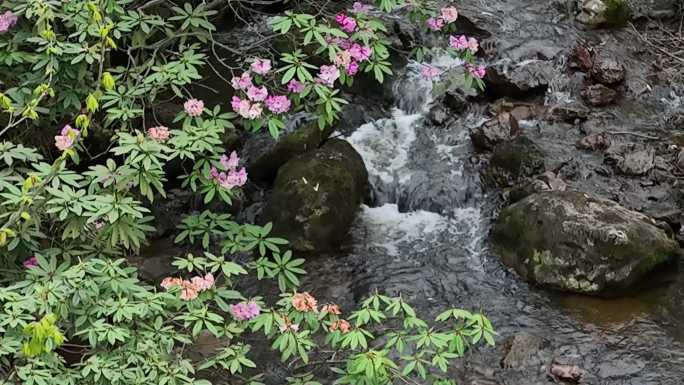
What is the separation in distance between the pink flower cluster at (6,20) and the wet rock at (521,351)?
3.86 meters

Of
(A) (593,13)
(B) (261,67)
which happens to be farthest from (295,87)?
(A) (593,13)

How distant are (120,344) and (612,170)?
17.5 feet

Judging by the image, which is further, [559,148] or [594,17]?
[594,17]

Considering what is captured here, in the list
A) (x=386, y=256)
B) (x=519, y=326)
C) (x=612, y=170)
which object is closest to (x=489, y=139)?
(x=612, y=170)

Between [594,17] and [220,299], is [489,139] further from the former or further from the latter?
[220,299]

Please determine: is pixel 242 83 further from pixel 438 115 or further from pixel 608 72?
pixel 608 72

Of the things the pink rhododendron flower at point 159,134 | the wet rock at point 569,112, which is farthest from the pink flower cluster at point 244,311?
the wet rock at point 569,112

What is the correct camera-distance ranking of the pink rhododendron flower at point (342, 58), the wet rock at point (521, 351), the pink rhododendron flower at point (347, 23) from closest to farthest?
the pink rhododendron flower at point (342, 58) < the pink rhododendron flower at point (347, 23) < the wet rock at point (521, 351)

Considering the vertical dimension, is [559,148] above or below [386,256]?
above

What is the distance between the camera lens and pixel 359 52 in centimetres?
406

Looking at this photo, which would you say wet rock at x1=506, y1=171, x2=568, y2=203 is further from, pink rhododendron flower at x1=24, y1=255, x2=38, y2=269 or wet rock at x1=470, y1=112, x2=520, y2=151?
pink rhododendron flower at x1=24, y1=255, x2=38, y2=269

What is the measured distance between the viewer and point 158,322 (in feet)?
10.8

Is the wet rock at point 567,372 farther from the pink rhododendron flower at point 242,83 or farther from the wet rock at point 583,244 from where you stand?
the pink rhododendron flower at point 242,83

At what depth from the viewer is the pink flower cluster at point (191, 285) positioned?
335cm
